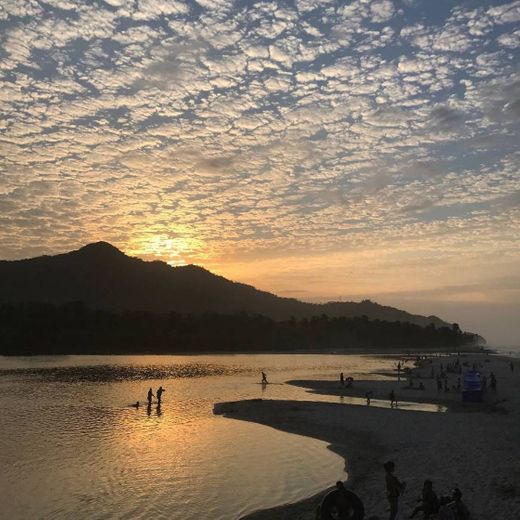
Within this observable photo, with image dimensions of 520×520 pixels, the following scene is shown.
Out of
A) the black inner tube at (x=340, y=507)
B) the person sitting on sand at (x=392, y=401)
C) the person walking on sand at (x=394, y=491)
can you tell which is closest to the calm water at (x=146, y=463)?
the black inner tube at (x=340, y=507)

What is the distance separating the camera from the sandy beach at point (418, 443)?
19.5 m

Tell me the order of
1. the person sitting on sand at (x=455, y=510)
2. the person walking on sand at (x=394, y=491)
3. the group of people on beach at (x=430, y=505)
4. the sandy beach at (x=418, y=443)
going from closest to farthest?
the person sitting on sand at (x=455, y=510) → the group of people on beach at (x=430, y=505) → the person walking on sand at (x=394, y=491) → the sandy beach at (x=418, y=443)

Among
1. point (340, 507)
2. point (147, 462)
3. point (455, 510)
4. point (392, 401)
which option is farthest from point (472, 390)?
point (340, 507)

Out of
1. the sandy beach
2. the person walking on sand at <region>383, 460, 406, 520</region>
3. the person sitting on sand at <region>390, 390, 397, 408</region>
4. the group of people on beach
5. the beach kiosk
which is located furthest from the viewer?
the person sitting on sand at <region>390, 390, 397, 408</region>

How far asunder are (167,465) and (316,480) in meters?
8.12

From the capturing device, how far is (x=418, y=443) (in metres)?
30.4

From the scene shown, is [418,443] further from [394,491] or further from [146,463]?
[146,463]

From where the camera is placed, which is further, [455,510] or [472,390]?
[472,390]

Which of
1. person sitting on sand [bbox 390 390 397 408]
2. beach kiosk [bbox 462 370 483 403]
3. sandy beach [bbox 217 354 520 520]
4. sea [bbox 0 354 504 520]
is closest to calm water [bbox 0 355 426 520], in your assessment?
sea [bbox 0 354 504 520]

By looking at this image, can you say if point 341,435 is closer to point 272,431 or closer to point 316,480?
point 272,431

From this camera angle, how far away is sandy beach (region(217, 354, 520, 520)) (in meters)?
19.5

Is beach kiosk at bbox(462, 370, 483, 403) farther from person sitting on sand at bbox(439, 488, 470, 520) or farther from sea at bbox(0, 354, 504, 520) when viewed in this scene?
person sitting on sand at bbox(439, 488, 470, 520)

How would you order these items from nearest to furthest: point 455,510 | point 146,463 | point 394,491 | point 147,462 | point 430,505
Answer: point 455,510
point 394,491
point 430,505
point 146,463
point 147,462

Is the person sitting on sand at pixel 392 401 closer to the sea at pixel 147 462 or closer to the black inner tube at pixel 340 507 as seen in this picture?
the sea at pixel 147 462
